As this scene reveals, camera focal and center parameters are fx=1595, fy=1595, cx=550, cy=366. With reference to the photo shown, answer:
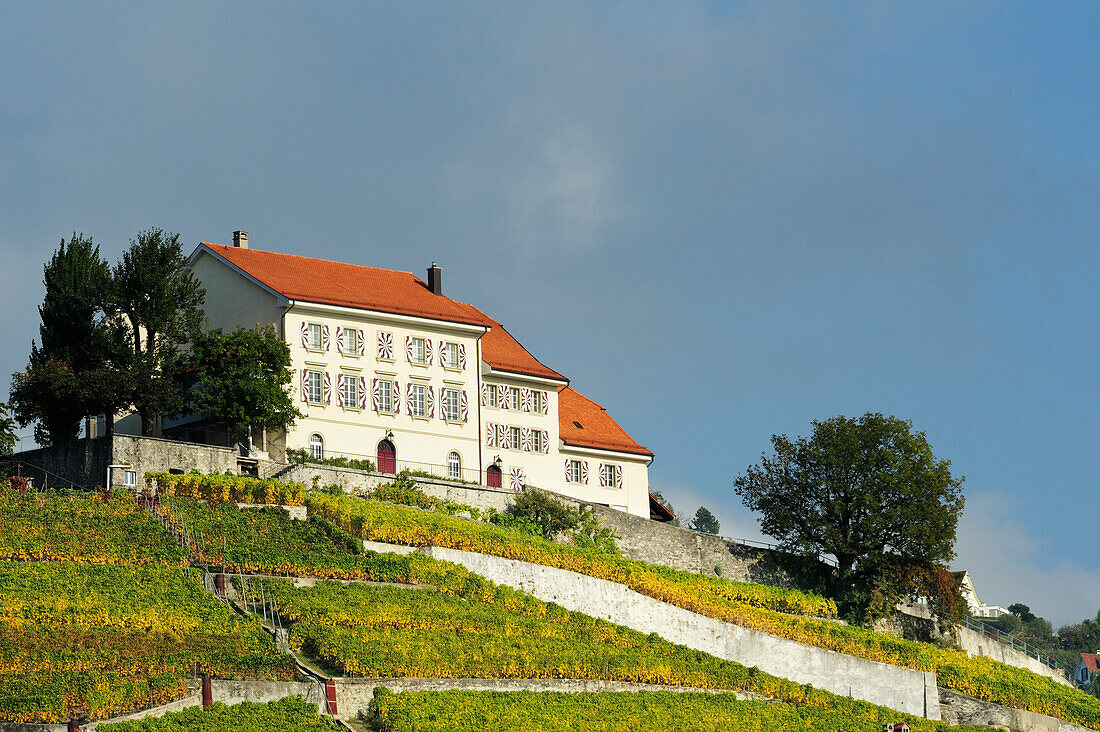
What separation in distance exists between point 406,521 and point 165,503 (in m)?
7.18

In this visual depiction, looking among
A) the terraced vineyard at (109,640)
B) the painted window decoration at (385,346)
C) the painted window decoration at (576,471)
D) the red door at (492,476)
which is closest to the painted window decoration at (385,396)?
the painted window decoration at (385,346)

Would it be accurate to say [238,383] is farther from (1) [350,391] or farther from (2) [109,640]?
(2) [109,640]

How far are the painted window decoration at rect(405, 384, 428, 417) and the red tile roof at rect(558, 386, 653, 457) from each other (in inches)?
328

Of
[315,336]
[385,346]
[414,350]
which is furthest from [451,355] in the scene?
[315,336]

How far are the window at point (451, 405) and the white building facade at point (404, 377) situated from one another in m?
0.05

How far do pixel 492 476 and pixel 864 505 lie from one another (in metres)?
14.8

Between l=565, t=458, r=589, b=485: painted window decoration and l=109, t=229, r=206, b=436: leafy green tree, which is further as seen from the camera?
l=565, t=458, r=589, b=485: painted window decoration

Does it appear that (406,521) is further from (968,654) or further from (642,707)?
(968,654)

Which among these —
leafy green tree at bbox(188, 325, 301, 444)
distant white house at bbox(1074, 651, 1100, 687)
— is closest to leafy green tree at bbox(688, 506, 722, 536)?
distant white house at bbox(1074, 651, 1100, 687)

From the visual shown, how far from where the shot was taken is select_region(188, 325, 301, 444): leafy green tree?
5578 centimetres

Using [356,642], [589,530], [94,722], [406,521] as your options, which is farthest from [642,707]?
[589,530]

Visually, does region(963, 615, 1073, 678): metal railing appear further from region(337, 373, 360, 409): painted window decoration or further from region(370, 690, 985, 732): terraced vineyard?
region(337, 373, 360, 409): painted window decoration

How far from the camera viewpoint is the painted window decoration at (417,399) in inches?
2440

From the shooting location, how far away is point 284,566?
42875mm
